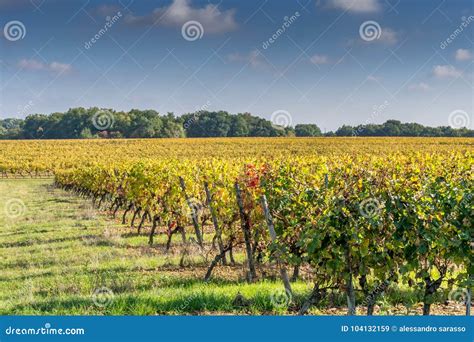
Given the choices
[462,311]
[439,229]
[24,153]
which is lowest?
[462,311]

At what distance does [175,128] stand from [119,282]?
76.5 m

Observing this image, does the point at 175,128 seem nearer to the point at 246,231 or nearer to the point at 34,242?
the point at 34,242

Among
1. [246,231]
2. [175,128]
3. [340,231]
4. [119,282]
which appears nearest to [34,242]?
[119,282]

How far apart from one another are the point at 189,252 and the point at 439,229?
6.01m

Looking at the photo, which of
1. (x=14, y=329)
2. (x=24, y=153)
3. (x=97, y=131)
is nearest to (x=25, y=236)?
(x=14, y=329)

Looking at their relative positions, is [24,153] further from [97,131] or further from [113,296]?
[113,296]

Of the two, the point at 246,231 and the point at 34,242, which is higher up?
the point at 246,231

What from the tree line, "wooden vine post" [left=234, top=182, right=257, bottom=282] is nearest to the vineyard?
"wooden vine post" [left=234, top=182, right=257, bottom=282]

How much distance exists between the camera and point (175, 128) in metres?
83.7

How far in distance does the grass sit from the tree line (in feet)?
201

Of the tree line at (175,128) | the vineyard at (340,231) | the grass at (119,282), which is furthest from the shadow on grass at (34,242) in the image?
the tree line at (175,128)

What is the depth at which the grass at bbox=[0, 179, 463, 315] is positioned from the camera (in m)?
6.67

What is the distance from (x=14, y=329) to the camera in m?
5.46

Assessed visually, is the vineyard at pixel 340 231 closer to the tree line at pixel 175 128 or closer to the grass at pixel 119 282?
the grass at pixel 119 282
